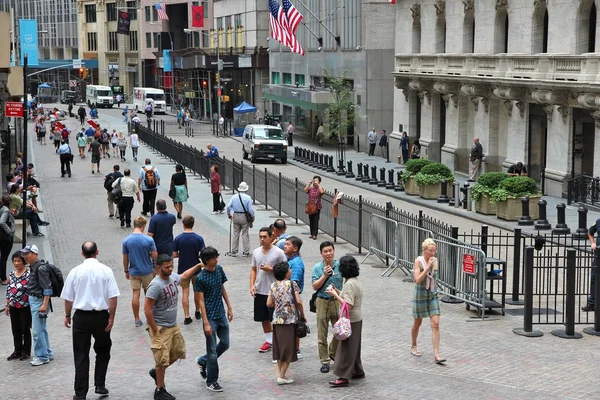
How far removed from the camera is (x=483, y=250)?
17047mm

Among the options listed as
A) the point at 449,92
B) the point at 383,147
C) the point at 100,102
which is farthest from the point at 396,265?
the point at 100,102

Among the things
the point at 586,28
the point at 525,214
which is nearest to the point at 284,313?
the point at 525,214

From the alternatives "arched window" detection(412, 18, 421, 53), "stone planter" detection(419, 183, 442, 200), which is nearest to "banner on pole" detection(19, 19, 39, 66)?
"arched window" detection(412, 18, 421, 53)

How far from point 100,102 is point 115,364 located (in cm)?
9561

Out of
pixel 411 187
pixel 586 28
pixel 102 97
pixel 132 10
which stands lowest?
pixel 411 187

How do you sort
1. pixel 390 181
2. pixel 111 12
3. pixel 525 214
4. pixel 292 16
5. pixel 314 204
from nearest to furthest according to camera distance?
1. pixel 314 204
2. pixel 525 214
3. pixel 390 181
4. pixel 292 16
5. pixel 111 12

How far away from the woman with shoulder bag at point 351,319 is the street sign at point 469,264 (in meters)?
4.35

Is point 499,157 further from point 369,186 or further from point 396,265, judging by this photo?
point 396,265

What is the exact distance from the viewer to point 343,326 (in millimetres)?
11492

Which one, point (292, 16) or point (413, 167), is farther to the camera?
point (292, 16)

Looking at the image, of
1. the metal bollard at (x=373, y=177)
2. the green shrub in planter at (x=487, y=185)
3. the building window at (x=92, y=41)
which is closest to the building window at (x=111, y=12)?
the building window at (x=92, y=41)

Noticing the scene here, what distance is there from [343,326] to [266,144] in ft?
128

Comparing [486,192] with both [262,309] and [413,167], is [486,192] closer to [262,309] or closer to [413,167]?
[413,167]

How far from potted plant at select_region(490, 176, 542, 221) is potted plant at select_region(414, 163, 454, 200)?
5.24 metres
